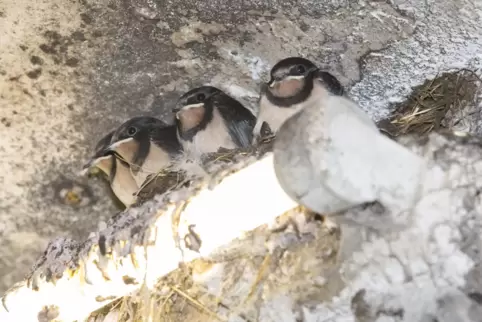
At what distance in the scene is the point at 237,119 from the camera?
2.80 meters

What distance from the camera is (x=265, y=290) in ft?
6.29

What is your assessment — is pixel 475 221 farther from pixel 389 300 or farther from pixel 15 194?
pixel 15 194

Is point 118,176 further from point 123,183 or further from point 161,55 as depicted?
point 161,55

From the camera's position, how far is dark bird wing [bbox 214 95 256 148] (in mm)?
2764

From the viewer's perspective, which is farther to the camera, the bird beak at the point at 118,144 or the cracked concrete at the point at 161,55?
the bird beak at the point at 118,144

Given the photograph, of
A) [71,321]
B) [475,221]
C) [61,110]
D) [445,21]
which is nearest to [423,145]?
[475,221]

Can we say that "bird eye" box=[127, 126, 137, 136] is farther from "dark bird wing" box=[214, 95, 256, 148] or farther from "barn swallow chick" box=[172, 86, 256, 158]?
"dark bird wing" box=[214, 95, 256, 148]

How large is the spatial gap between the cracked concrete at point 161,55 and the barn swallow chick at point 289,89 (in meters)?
0.09

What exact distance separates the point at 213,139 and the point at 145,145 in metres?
0.24

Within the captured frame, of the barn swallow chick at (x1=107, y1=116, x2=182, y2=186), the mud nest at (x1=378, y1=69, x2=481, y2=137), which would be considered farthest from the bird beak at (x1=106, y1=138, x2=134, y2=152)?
the mud nest at (x1=378, y1=69, x2=481, y2=137)

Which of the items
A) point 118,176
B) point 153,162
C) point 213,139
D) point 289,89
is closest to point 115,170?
point 118,176

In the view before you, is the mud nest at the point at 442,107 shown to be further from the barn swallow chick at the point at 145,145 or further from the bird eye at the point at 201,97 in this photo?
the barn swallow chick at the point at 145,145

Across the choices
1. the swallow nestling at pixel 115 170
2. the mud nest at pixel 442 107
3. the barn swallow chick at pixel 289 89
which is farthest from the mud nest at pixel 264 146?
the swallow nestling at pixel 115 170

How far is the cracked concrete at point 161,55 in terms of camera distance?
2.39 meters
